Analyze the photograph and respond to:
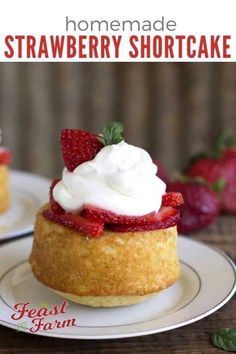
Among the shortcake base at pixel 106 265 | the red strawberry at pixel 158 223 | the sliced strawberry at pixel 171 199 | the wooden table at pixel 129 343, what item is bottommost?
the wooden table at pixel 129 343

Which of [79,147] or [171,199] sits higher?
[79,147]

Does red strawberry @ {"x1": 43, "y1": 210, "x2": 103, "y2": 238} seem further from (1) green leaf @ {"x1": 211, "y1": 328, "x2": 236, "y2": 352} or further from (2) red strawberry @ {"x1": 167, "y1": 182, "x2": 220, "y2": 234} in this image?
(2) red strawberry @ {"x1": 167, "y1": 182, "x2": 220, "y2": 234}

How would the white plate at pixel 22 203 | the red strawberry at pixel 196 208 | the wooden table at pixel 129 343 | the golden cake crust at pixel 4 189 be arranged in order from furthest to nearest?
1. the golden cake crust at pixel 4 189
2. the red strawberry at pixel 196 208
3. the white plate at pixel 22 203
4. the wooden table at pixel 129 343

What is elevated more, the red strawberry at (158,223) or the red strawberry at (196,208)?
the red strawberry at (158,223)

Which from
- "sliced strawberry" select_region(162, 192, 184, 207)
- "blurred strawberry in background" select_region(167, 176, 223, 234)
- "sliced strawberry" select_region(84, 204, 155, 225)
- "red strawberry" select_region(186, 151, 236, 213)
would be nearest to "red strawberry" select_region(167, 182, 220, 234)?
"blurred strawberry in background" select_region(167, 176, 223, 234)

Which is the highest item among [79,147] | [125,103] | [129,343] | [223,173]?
[125,103]

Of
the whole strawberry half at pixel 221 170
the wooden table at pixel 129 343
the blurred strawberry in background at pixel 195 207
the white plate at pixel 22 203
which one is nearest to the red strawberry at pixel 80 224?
the wooden table at pixel 129 343

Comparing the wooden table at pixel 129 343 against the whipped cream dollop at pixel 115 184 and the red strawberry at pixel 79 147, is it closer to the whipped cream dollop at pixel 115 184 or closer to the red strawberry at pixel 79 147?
the whipped cream dollop at pixel 115 184

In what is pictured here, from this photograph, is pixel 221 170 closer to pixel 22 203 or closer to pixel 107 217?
pixel 22 203

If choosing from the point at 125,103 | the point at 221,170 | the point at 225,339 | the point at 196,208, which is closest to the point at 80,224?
the point at 225,339
